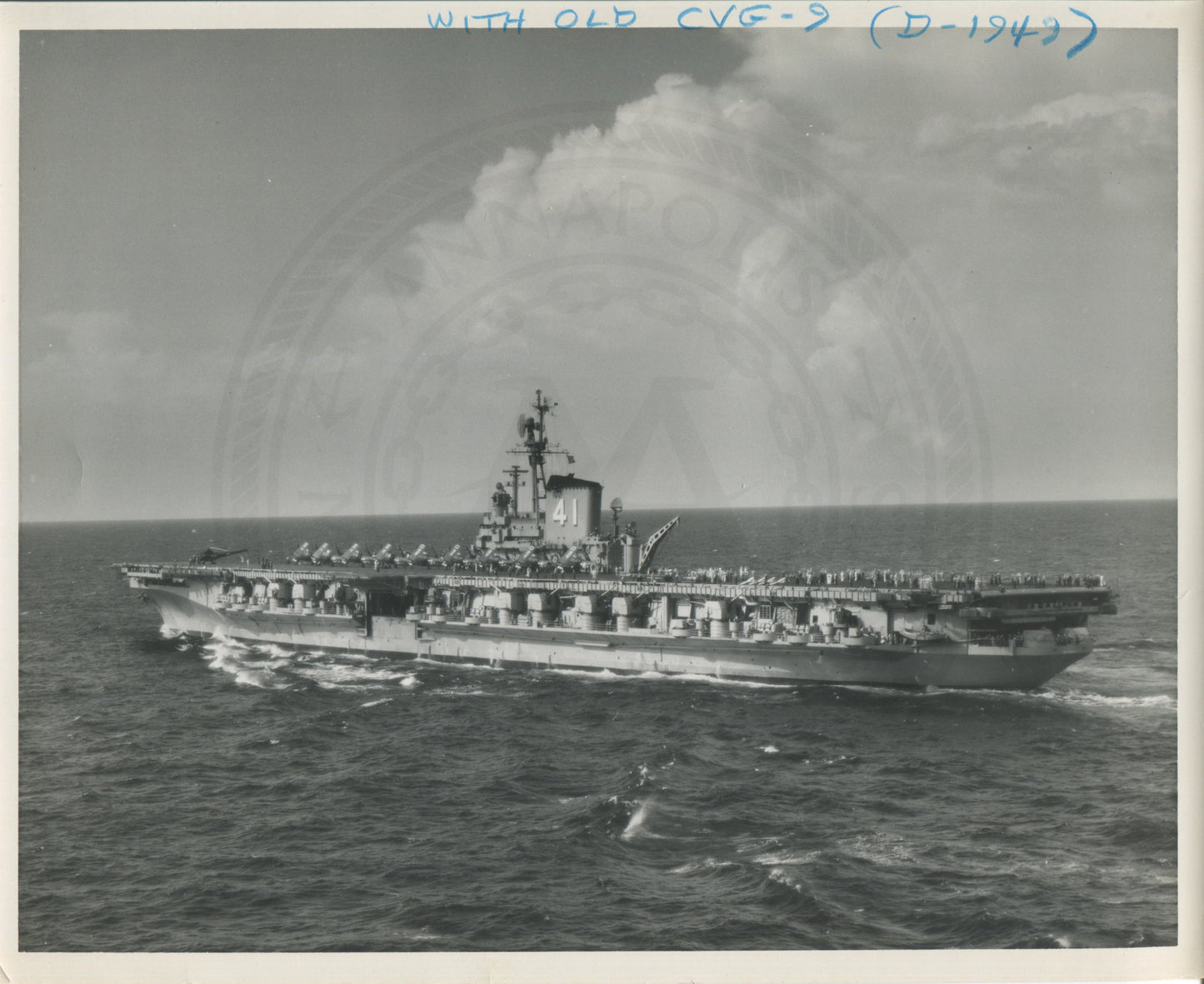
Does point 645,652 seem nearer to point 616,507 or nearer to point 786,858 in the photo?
point 616,507

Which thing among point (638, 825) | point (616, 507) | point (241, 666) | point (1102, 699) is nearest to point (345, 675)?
point (241, 666)

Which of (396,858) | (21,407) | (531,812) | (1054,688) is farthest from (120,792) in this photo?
(1054,688)

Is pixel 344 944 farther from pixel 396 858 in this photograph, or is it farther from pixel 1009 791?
pixel 1009 791

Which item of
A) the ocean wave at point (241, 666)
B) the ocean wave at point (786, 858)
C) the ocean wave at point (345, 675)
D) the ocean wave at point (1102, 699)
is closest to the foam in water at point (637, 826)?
the ocean wave at point (786, 858)

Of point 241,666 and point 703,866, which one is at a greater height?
point 241,666

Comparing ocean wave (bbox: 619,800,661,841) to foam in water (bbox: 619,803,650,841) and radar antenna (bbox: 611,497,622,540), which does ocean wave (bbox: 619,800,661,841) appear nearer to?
foam in water (bbox: 619,803,650,841)

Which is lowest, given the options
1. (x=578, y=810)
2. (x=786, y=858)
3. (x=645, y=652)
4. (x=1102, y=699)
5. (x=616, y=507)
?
(x=578, y=810)

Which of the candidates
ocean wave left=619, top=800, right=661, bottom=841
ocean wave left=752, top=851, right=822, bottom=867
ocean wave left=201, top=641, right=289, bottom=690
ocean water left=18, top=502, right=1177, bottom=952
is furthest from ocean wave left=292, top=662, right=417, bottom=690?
ocean wave left=752, top=851, right=822, bottom=867
